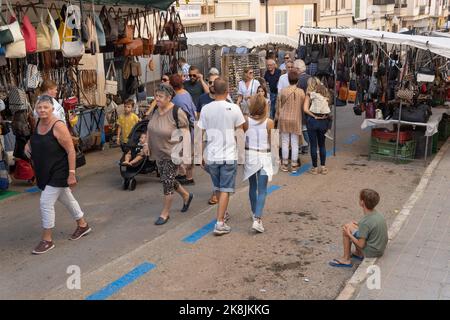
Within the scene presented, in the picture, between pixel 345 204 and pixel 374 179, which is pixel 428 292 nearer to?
pixel 345 204

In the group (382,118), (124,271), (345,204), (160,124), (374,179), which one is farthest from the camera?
(382,118)

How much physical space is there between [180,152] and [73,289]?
2166 millimetres

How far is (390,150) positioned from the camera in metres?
10.1

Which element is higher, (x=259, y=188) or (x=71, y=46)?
(x=71, y=46)

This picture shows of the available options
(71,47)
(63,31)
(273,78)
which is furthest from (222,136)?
(273,78)

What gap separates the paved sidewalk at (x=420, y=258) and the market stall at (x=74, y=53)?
4594 millimetres

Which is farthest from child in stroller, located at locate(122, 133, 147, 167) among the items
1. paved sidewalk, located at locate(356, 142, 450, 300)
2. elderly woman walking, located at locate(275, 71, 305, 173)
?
paved sidewalk, located at locate(356, 142, 450, 300)

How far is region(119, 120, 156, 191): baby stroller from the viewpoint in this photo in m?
8.35

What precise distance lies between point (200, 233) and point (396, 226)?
228 centimetres

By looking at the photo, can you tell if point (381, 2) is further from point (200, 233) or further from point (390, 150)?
point (200, 233)

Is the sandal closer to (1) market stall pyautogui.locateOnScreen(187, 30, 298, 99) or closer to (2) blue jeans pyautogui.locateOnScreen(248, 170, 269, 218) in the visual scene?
(2) blue jeans pyautogui.locateOnScreen(248, 170, 269, 218)

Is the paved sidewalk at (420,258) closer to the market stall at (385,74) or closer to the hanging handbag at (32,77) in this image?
the market stall at (385,74)

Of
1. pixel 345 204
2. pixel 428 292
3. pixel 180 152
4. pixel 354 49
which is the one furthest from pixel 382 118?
pixel 428 292

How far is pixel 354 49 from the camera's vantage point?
1112 cm
